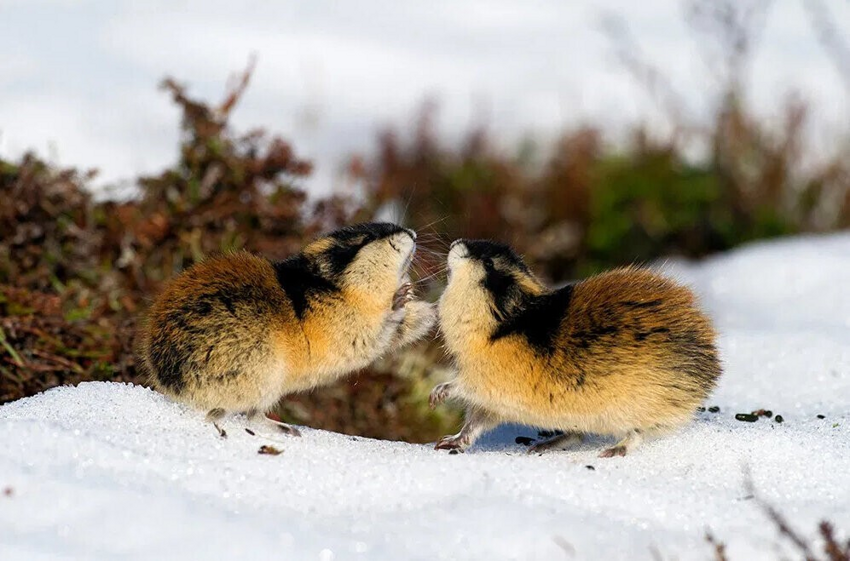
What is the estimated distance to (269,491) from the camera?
334 centimetres

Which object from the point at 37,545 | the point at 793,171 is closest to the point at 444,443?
the point at 37,545

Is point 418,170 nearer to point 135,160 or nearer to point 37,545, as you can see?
point 135,160

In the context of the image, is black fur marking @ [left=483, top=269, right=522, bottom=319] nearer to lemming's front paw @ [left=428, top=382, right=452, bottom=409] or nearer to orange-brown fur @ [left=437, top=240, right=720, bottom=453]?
orange-brown fur @ [left=437, top=240, right=720, bottom=453]

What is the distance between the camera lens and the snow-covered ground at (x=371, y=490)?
2932mm

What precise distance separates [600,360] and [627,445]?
14.4 inches

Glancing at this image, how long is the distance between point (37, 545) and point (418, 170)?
7.84 meters

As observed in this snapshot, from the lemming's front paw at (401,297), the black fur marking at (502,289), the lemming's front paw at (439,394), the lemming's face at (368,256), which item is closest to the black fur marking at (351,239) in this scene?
the lemming's face at (368,256)

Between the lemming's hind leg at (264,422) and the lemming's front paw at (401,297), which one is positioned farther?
the lemming's front paw at (401,297)

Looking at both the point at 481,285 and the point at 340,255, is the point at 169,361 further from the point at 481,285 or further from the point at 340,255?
the point at 481,285

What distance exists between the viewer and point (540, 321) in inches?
156

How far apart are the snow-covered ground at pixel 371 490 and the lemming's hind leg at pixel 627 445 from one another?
52 mm

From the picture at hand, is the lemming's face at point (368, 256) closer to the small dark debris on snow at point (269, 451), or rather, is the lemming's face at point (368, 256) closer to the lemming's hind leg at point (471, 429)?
the lemming's hind leg at point (471, 429)

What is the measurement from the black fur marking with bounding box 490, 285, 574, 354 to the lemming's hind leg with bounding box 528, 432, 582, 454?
508 mm

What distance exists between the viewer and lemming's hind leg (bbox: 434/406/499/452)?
13.6 ft
